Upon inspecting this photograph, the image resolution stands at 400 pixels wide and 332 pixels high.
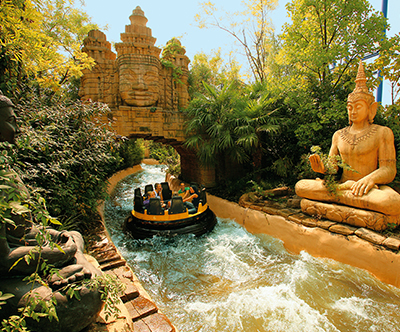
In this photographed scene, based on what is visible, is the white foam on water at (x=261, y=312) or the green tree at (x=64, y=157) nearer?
the white foam on water at (x=261, y=312)

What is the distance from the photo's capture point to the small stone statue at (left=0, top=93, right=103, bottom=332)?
1.45 metres

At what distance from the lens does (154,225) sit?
469cm

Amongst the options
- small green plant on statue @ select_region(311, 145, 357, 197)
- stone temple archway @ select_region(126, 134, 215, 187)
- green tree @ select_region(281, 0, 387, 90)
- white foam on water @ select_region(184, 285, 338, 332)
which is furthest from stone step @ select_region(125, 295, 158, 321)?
green tree @ select_region(281, 0, 387, 90)

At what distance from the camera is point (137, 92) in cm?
676

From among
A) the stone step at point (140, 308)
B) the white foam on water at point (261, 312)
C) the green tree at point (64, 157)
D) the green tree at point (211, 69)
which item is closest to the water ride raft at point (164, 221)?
the green tree at point (64, 157)

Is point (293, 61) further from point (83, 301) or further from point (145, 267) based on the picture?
point (83, 301)

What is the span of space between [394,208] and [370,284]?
1.19 meters

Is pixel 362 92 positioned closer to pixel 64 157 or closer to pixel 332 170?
pixel 332 170

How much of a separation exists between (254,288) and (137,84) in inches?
241

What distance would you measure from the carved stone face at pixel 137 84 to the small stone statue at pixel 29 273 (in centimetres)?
Answer: 548

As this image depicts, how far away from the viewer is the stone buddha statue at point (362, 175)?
3514 mm

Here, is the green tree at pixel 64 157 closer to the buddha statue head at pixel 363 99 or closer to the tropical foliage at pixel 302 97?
the tropical foliage at pixel 302 97

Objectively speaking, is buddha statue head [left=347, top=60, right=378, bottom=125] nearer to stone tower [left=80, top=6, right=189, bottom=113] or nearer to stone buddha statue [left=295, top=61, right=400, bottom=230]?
stone buddha statue [left=295, top=61, right=400, bottom=230]

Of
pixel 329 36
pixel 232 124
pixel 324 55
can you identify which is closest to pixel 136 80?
pixel 232 124
